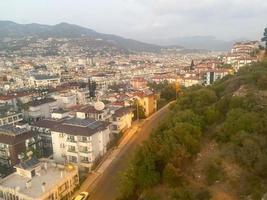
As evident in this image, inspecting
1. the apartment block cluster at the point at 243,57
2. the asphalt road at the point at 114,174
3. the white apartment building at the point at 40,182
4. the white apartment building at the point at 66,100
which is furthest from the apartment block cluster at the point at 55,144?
the apartment block cluster at the point at 243,57

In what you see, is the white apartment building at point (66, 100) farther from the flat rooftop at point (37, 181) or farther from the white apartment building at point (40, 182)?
the flat rooftop at point (37, 181)

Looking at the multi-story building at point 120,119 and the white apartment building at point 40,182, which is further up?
the multi-story building at point 120,119

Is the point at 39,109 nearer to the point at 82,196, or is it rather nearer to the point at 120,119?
the point at 120,119

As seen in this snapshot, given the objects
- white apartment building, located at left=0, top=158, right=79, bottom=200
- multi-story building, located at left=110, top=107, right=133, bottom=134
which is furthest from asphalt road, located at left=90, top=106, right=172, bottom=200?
white apartment building, located at left=0, top=158, right=79, bottom=200

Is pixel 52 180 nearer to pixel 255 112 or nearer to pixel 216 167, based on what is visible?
pixel 216 167

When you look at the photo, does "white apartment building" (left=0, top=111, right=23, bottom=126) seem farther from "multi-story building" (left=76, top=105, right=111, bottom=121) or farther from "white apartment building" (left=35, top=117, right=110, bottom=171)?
"white apartment building" (left=35, top=117, right=110, bottom=171)

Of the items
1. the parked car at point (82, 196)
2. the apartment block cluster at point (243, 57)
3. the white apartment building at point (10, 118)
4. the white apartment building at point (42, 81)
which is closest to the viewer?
the parked car at point (82, 196)


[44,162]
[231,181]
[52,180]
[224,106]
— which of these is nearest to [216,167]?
[231,181]
